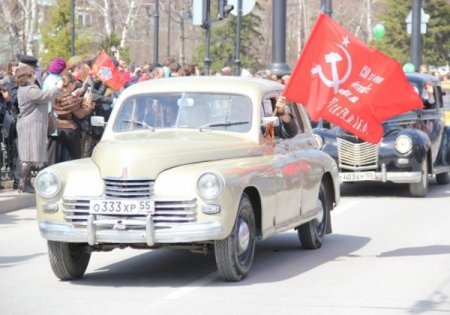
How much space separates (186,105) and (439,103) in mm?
9807

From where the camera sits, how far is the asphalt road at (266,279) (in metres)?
8.98

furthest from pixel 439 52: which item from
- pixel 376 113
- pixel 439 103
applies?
pixel 376 113

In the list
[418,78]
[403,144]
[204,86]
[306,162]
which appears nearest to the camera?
[204,86]

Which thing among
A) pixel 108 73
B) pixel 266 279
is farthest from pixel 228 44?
pixel 266 279

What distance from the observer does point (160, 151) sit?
32.7 feet

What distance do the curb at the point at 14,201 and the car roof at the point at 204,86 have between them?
503cm

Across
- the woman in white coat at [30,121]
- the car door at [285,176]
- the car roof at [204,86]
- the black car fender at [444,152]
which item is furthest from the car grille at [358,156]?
the car roof at [204,86]

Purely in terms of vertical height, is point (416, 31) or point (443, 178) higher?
point (416, 31)

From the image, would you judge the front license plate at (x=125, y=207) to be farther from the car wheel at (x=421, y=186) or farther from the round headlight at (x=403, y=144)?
the car wheel at (x=421, y=186)

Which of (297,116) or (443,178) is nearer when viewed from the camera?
(297,116)

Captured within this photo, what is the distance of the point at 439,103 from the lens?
65.9 ft

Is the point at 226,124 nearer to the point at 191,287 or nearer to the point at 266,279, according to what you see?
the point at 266,279

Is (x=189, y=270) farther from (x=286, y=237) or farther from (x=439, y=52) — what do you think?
(x=439, y=52)

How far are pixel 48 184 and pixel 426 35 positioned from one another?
56.0 m
